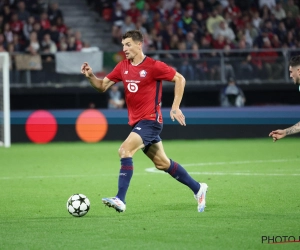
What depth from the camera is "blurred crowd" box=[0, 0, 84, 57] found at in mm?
20469

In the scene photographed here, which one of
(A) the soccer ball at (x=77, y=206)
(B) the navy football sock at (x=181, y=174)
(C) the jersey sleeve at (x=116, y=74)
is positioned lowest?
(A) the soccer ball at (x=77, y=206)

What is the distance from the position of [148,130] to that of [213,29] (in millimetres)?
15174

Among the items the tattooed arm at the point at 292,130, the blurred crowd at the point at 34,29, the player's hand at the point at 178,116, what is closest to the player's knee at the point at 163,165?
the player's hand at the point at 178,116

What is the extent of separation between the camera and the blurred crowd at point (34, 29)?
2047cm

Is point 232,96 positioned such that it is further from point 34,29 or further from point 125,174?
point 125,174

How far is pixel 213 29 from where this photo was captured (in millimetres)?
23203

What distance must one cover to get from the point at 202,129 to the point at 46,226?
13078 mm

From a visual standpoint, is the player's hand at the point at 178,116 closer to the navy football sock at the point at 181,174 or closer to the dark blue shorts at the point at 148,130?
the dark blue shorts at the point at 148,130

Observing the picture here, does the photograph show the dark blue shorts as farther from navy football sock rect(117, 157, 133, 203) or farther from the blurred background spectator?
the blurred background spectator

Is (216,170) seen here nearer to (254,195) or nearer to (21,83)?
(254,195)

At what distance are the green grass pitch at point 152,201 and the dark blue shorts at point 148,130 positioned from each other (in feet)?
2.56

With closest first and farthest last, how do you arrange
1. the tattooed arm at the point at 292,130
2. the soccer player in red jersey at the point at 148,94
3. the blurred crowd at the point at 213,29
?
the tattooed arm at the point at 292,130 < the soccer player in red jersey at the point at 148,94 < the blurred crowd at the point at 213,29

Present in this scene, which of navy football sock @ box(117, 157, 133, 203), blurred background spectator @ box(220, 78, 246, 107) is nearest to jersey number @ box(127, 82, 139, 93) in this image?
navy football sock @ box(117, 157, 133, 203)

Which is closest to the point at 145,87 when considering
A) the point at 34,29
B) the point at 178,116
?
the point at 178,116
